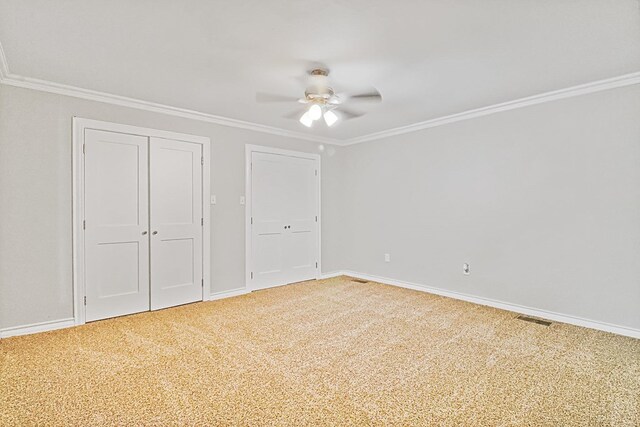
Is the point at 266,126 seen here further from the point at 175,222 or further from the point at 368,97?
the point at 368,97

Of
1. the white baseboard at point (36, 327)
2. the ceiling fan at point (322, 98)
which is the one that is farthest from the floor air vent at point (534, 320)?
the white baseboard at point (36, 327)

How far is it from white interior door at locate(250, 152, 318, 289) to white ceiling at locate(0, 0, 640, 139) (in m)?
1.56

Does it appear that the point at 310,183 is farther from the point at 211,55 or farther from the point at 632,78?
the point at 632,78

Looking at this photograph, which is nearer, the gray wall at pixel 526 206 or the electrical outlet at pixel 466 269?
the gray wall at pixel 526 206

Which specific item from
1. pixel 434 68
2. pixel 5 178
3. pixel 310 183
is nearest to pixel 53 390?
pixel 5 178

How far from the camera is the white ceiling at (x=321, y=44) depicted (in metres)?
1.98

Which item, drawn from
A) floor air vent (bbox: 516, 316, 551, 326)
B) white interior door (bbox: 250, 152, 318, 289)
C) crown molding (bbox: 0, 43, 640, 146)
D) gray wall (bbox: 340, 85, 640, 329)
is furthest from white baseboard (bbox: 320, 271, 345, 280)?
floor air vent (bbox: 516, 316, 551, 326)

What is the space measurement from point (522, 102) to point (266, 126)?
318cm

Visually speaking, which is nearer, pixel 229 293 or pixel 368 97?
pixel 368 97

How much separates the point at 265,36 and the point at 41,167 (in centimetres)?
255

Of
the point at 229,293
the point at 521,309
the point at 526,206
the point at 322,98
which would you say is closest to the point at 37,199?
the point at 229,293

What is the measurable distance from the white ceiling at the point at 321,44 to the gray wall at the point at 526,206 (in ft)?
1.74

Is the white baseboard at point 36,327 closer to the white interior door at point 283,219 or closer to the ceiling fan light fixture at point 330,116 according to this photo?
the white interior door at point 283,219

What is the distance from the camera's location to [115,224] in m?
3.57
